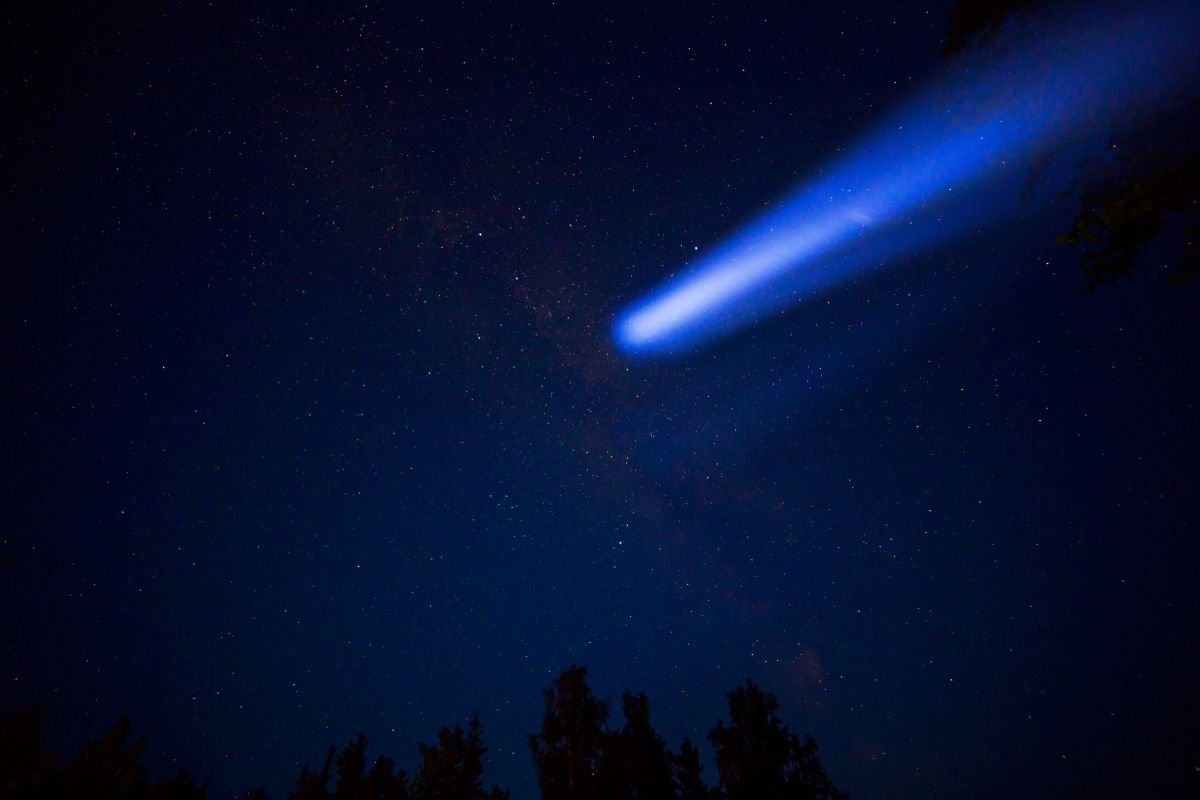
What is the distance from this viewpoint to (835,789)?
1587cm

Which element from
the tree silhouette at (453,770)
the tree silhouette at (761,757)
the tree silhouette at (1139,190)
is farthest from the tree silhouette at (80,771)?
the tree silhouette at (1139,190)

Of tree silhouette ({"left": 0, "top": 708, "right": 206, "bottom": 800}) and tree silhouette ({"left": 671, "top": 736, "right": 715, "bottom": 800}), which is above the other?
tree silhouette ({"left": 0, "top": 708, "right": 206, "bottom": 800})

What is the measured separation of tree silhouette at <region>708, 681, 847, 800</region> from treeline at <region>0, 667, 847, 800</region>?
0.03 meters

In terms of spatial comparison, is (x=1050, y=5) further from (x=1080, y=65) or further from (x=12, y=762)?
(x=12, y=762)

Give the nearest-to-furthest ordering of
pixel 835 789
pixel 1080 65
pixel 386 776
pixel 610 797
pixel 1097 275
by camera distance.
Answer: pixel 1097 275 < pixel 1080 65 < pixel 835 789 < pixel 610 797 < pixel 386 776

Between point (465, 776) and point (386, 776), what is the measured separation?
14.2 feet

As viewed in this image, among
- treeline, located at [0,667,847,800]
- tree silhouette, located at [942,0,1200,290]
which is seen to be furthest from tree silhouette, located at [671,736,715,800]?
tree silhouette, located at [942,0,1200,290]

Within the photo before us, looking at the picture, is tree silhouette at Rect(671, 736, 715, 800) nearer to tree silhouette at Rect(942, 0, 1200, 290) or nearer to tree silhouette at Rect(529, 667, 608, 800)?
tree silhouette at Rect(529, 667, 608, 800)

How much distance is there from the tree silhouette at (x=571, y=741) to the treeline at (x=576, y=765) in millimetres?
33

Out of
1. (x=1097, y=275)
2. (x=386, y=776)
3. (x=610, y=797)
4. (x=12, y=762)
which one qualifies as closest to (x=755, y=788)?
(x=610, y=797)

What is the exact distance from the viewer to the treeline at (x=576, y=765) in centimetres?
1661

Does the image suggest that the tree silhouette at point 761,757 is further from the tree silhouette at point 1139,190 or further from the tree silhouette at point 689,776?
the tree silhouette at point 1139,190

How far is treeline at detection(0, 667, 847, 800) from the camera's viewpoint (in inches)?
654

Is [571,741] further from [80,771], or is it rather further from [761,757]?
[80,771]
